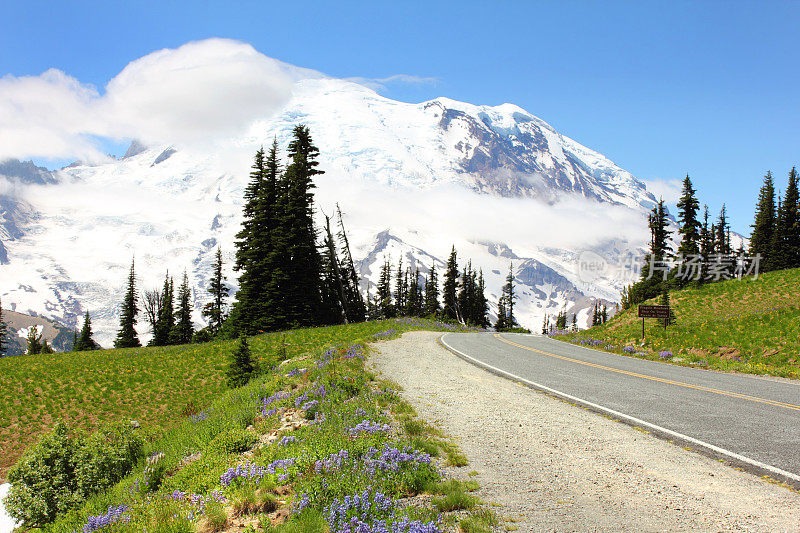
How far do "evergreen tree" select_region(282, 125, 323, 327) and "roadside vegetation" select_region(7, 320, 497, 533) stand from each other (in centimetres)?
2581

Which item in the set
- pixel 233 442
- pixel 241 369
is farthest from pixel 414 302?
pixel 233 442

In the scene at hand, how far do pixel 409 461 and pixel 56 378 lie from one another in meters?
22.5

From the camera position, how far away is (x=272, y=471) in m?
5.70

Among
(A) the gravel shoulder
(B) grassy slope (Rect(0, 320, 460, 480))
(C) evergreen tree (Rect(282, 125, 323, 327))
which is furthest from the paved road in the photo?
(C) evergreen tree (Rect(282, 125, 323, 327))

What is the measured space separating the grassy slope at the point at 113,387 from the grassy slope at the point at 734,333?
14325 mm

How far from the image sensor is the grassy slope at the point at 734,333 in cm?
1629

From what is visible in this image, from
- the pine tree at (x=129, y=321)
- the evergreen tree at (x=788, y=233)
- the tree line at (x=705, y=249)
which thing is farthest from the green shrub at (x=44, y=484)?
the evergreen tree at (x=788, y=233)

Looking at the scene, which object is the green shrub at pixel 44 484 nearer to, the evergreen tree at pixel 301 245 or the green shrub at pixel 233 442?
the green shrub at pixel 233 442

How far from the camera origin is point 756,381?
39.6 ft

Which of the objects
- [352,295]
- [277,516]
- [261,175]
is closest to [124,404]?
[277,516]

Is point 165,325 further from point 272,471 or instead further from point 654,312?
point 272,471

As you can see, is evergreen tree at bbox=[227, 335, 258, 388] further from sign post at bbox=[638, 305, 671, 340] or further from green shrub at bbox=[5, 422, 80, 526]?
sign post at bbox=[638, 305, 671, 340]

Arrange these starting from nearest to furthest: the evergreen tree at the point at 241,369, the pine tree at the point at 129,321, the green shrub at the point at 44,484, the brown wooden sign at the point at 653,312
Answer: the green shrub at the point at 44,484 → the evergreen tree at the point at 241,369 → the brown wooden sign at the point at 653,312 → the pine tree at the point at 129,321

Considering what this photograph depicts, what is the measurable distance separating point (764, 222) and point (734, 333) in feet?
215
